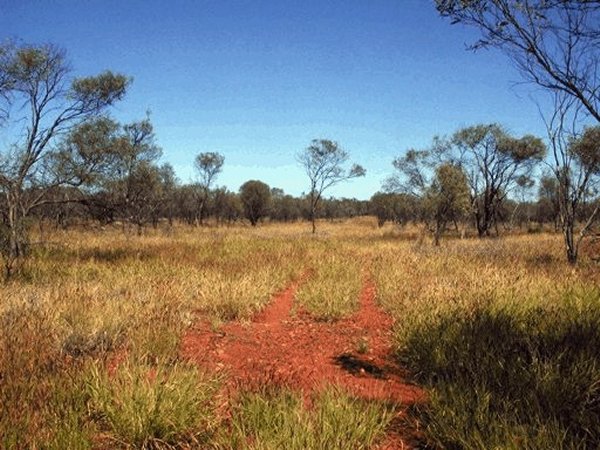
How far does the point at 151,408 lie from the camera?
3.39m

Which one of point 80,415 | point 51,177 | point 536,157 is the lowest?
point 80,415

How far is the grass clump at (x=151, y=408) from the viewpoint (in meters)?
3.29

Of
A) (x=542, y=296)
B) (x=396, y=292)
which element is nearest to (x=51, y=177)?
(x=396, y=292)

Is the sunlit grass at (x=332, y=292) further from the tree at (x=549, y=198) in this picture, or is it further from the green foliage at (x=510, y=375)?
the tree at (x=549, y=198)

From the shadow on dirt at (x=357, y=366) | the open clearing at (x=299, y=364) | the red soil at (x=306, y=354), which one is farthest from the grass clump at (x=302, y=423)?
the shadow on dirt at (x=357, y=366)

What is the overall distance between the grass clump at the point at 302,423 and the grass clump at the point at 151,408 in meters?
0.35

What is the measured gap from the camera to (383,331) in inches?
303

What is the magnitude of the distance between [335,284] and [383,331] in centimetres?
319

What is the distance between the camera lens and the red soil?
468 cm

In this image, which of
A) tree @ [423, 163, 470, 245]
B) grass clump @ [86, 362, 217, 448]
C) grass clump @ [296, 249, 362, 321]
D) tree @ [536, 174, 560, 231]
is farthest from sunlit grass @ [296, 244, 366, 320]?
tree @ [536, 174, 560, 231]

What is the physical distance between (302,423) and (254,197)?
62854mm

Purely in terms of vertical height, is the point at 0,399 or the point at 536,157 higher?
the point at 536,157

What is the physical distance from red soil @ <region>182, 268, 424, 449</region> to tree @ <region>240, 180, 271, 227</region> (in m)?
56.8

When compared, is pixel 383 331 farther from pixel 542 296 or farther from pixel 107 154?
pixel 107 154
